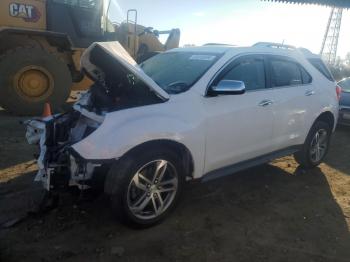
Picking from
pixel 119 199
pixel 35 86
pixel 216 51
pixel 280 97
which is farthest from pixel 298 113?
pixel 35 86

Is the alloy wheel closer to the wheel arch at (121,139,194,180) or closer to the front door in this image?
the wheel arch at (121,139,194,180)

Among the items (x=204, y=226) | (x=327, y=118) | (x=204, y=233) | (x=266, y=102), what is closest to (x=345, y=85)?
(x=327, y=118)

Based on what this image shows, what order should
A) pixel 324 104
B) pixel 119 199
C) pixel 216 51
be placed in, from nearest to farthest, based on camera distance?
pixel 119 199 < pixel 216 51 < pixel 324 104

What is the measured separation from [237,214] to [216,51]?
1.94m

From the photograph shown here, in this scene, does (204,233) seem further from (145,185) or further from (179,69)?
(179,69)

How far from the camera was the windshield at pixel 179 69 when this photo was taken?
4.15m

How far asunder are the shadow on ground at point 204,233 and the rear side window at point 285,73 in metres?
1.49

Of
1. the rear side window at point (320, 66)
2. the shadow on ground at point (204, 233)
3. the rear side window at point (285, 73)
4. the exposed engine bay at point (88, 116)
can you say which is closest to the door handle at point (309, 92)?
the rear side window at point (285, 73)

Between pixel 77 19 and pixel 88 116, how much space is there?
20.4 feet

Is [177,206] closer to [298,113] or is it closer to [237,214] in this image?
[237,214]

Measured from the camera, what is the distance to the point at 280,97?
4.89 m

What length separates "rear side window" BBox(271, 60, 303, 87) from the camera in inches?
194

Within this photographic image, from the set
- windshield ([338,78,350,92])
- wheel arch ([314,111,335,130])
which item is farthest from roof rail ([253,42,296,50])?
windshield ([338,78,350,92])

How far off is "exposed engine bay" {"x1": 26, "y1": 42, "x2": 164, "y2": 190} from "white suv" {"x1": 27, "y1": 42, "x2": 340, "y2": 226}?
1 centimetres
